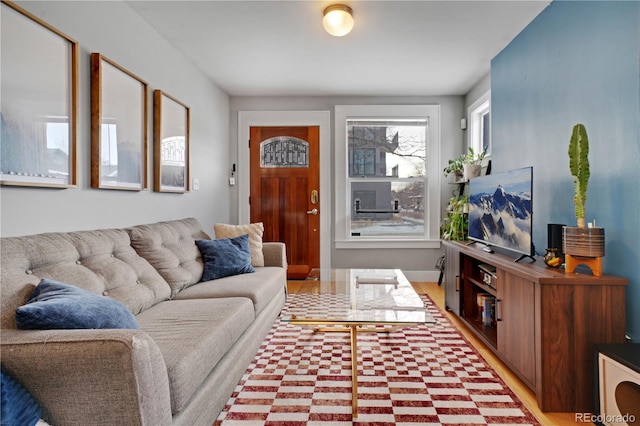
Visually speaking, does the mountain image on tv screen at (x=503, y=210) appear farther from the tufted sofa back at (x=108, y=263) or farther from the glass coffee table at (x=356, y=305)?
the tufted sofa back at (x=108, y=263)

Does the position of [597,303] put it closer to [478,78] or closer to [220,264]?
[220,264]

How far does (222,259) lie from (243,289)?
0.57 m

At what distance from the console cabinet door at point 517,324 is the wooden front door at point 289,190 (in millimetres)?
2873

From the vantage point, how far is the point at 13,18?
1.69 m

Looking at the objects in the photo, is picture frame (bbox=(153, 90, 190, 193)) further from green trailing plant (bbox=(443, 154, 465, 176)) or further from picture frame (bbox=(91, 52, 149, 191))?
green trailing plant (bbox=(443, 154, 465, 176))

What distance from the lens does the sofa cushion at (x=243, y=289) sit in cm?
247

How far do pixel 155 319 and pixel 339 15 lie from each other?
7.51ft

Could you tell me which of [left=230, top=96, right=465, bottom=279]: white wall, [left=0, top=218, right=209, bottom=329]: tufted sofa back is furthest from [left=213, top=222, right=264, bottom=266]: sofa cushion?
[left=230, top=96, right=465, bottom=279]: white wall

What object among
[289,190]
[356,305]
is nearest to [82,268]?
[356,305]

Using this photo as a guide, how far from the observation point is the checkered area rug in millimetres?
1821

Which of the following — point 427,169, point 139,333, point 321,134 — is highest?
point 321,134

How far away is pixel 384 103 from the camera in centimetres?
493

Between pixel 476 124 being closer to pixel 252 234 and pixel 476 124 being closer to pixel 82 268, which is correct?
pixel 252 234

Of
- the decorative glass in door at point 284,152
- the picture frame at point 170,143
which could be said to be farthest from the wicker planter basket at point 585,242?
the decorative glass in door at point 284,152
